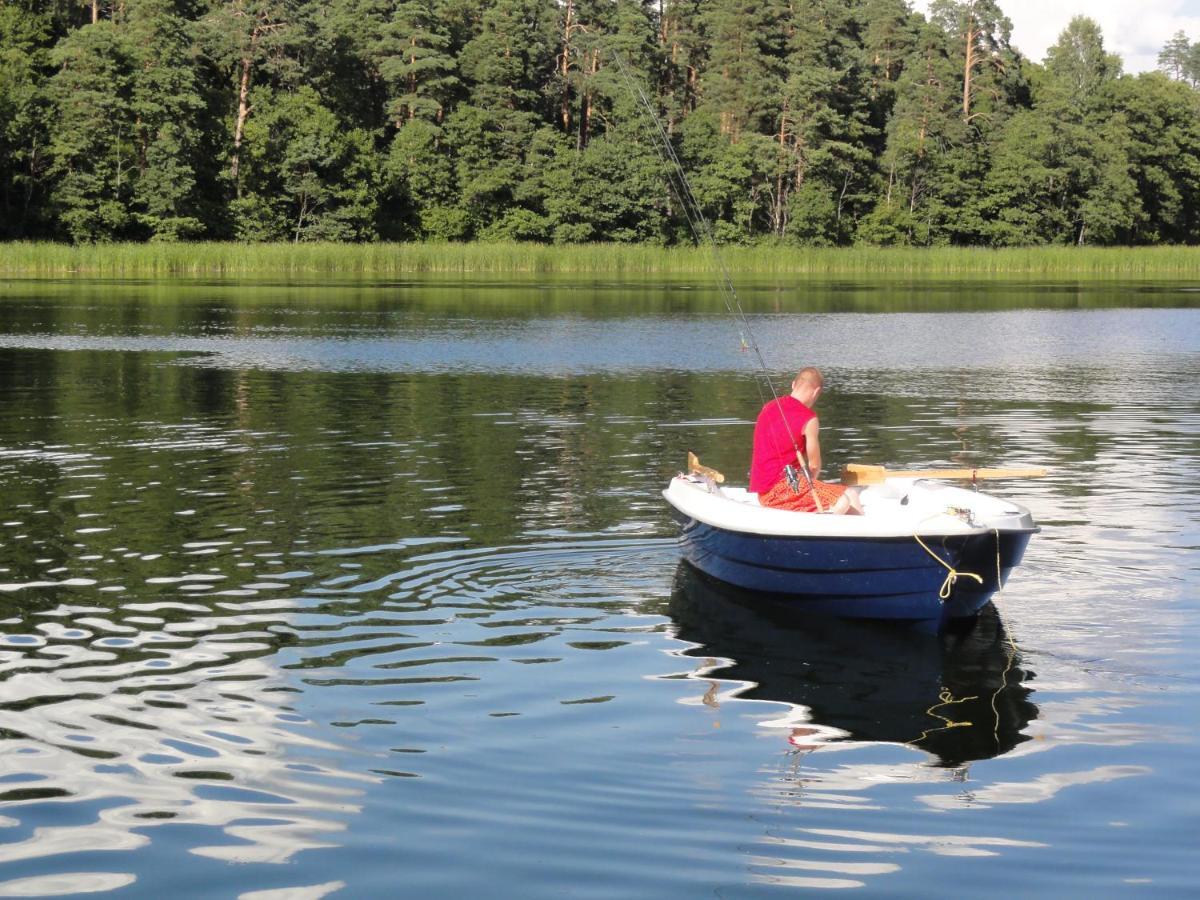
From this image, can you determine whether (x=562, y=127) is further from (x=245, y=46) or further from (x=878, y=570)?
(x=878, y=570)

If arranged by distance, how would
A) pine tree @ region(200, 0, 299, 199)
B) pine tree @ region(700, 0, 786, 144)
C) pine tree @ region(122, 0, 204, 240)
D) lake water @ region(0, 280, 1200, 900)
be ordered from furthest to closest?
pine tree @ region(700, 0, 786, 144) < pine tree @ region(200, 0, 299, 199) < pine tree @ region(122, 0, 204, 240) < lake water @ region(0, 280, 1200, 900)

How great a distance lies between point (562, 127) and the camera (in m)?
99.2

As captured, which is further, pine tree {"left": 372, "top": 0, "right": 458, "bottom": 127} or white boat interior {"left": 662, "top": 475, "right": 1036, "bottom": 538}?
pine tree {"left": 372, "top": 0, "right": 458, "bottom": 127}

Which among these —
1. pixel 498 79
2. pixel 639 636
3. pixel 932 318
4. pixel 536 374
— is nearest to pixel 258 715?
pixel 639 636

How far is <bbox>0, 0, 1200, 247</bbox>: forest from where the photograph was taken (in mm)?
79312

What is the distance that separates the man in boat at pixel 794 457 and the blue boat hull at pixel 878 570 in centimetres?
53

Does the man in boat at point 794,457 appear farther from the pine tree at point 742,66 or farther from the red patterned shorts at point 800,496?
the pine tree at point 742,66

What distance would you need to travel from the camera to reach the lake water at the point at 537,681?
6.79m

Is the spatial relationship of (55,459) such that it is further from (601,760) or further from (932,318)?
(932,318)

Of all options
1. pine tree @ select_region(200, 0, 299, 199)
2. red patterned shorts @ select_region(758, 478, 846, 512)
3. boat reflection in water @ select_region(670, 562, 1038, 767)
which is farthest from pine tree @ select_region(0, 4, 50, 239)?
boat reflection in water @ select_region(670, 562, 1038, 767)

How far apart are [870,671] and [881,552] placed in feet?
2.81

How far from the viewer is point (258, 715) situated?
8.59m

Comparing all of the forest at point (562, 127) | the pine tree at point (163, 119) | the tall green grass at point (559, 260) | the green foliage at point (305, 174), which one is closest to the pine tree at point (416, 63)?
the forest at point (562, 127)

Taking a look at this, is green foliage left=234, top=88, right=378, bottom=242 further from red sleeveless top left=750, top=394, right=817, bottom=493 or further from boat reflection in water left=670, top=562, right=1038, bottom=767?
boat reflection in water left=670, top=562, right=1038, bottom=767
